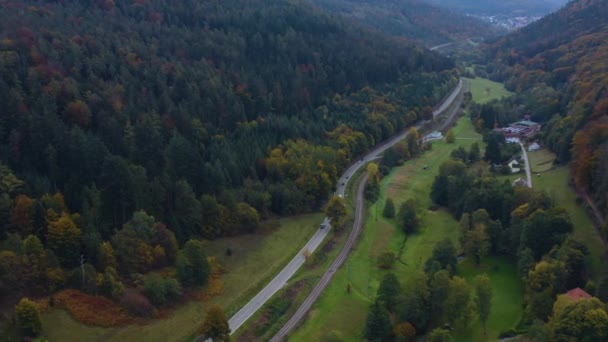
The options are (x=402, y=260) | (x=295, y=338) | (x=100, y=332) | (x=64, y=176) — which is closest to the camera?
(x=100, y=332)

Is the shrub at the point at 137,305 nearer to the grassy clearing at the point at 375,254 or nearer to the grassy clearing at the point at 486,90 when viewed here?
the grassy clearing at the point at 375,254

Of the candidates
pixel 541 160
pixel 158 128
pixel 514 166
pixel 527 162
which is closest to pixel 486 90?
pixel 527 162

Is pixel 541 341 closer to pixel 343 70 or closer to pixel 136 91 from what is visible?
pixel 136 91

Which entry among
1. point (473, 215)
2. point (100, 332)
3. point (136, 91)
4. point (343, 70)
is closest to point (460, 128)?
point (343, 70)

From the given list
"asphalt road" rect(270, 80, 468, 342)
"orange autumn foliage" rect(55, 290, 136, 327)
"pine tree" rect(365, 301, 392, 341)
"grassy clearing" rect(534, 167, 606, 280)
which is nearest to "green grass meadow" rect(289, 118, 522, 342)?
"asphalt road" rect(270, 80, 468, 342)

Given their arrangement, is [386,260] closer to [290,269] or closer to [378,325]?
[290,269]

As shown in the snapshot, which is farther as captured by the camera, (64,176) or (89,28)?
(89,28)
